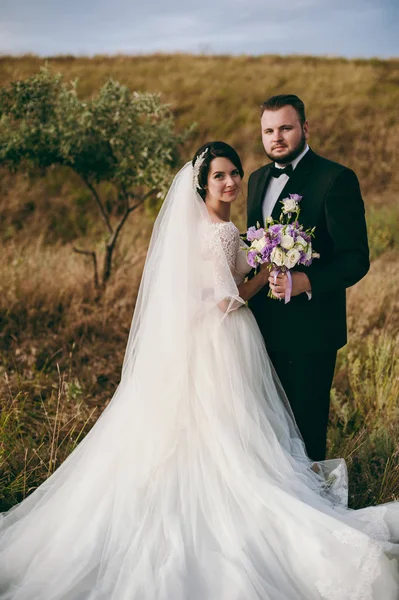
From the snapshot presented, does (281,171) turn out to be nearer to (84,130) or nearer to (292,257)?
(292,257)

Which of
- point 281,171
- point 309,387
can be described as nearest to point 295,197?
point 281,171

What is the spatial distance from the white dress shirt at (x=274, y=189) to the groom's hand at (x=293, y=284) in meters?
0.50

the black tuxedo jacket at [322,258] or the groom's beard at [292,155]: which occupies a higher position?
the groom's beard at [292,155]

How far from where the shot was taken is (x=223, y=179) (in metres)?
3.33

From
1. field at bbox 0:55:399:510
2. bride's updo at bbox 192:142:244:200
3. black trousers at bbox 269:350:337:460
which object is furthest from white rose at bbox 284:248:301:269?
field at bbox 0:55:399:510

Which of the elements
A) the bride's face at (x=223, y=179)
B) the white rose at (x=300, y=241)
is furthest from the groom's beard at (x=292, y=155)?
the white rose at (x=300, y=241)

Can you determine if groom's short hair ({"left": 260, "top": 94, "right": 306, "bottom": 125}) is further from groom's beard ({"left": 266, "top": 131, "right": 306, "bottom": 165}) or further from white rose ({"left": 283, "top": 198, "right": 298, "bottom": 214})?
white rose ({"left": 283, "top": 198, "right": 298, "bottom": 214})

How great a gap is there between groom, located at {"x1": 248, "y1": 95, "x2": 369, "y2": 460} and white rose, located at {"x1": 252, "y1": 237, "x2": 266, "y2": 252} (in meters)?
0.22

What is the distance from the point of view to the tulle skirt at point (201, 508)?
9.05 feet

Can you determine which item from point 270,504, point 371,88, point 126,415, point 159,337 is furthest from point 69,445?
point 371,88

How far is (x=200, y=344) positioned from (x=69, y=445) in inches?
60.7

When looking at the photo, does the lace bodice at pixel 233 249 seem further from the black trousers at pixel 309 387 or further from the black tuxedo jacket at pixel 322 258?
the black trousers at pixel 309 387

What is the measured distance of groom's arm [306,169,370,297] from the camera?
3.28 meters

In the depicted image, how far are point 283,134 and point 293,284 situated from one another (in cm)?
84
